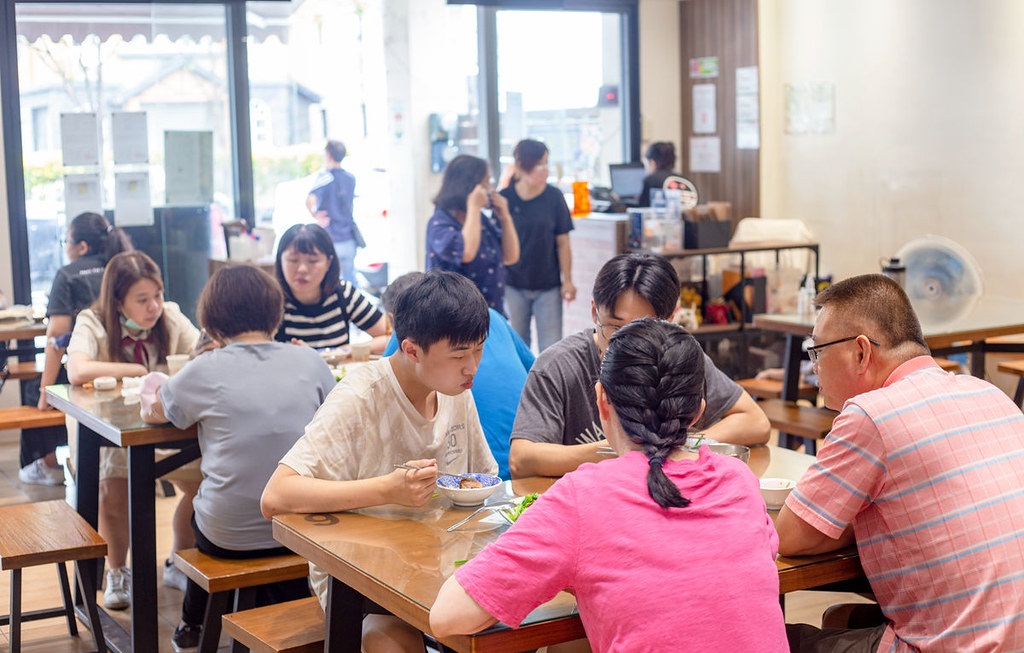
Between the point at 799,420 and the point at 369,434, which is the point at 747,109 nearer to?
the point at 799,420

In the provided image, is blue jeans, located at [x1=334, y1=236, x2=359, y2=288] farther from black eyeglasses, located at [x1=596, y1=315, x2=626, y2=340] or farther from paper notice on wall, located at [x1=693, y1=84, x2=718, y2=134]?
black eyeglasses, located at [x1=596, y1=315, x2=626, y2=340]

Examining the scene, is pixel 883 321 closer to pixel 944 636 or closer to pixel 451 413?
pixel 944 636

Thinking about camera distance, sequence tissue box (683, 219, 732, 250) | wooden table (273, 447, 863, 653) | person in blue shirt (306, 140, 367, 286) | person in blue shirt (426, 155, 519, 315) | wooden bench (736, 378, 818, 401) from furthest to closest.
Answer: person in blue shirt (306, 140, 367, 286) → tissue box (683, 219, 732, 250) → person in blue shirt (426, 155, 519, 315) → wooden bench (736, 378, 818, 401) → wooden table (273, 447, 863, 653)

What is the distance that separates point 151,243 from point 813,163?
4438mm

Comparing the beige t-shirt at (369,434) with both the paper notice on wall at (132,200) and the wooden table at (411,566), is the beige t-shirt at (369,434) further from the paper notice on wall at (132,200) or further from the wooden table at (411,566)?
the paper notice on wall at (132,200)

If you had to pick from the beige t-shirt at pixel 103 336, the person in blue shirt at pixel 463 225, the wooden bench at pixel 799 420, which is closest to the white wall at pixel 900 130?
the wooden bench at pixel 799 420

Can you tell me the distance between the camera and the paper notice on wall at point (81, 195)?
22.9 ft

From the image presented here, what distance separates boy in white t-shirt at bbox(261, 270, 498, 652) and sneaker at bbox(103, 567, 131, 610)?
1.68 metres

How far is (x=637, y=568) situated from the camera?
1.69m

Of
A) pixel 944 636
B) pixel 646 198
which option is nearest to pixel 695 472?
pixel 944 636

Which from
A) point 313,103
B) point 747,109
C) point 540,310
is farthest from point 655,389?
point 747,109

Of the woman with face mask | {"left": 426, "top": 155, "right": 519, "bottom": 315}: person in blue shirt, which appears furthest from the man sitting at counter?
{"left": 426, "top": 155, "right": 519, "bottom": 315}: person in blue shirt

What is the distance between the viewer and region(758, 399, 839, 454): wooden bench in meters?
4.55

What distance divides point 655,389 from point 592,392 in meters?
1.07
